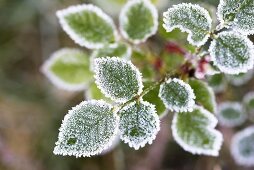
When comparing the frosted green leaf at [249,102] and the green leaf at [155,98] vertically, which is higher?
the green leaf at [155,98]

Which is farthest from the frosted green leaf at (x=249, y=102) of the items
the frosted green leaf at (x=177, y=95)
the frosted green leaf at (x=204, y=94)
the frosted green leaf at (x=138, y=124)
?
the frosted green leaf at (x=138, y=124)

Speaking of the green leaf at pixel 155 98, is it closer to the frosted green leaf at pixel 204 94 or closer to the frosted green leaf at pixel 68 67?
the frosted green leaf at pixel 204 94

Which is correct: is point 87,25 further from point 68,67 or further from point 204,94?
point 204,94

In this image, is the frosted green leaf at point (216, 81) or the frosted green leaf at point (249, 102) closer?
the frosted green leaf at point (216, 81)

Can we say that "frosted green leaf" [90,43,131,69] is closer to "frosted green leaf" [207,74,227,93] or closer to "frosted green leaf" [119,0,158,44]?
"frosted green leaf" [119,0,158,44]

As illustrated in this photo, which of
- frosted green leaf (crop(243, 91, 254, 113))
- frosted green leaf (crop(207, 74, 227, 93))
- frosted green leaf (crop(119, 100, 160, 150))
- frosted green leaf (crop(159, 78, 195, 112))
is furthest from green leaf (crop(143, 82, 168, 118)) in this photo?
frosted green leaf (crop(243, 91, 254, 113))

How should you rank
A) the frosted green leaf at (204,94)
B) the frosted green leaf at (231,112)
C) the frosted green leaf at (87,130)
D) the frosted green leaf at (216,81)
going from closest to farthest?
the frosted green leaf at (87,130) → the frosted green leaf at (204,94) → the frosted green leaf at (216,81) → the frosted green leaf at (231,112)
